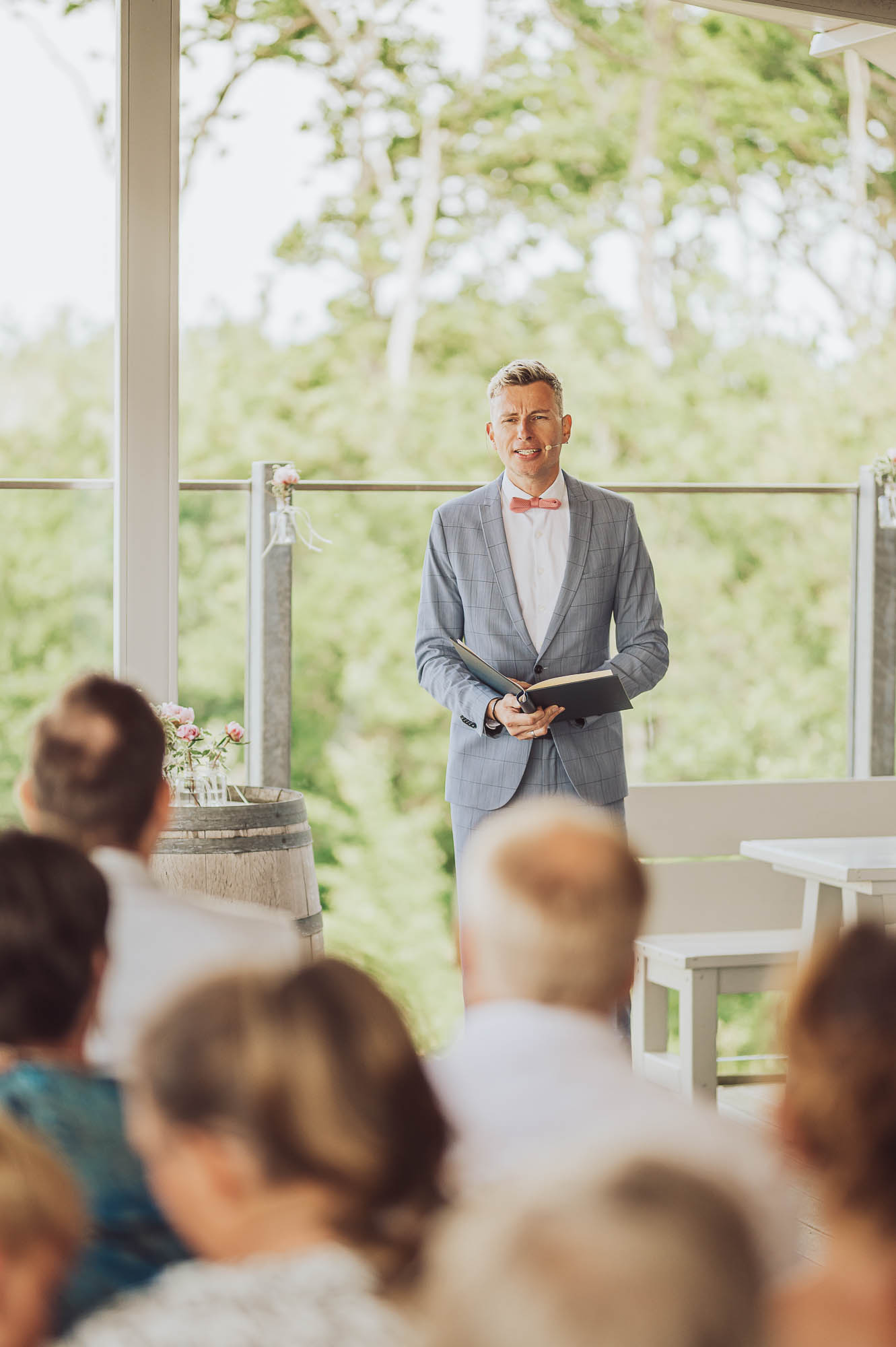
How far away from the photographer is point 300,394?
889 cm

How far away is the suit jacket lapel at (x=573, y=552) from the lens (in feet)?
10.8

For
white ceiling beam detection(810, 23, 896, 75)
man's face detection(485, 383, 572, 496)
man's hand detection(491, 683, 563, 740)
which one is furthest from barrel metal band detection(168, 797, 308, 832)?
white ceiling beam detection(810, 23, 896, 75)

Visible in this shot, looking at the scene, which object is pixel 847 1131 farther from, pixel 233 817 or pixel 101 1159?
pixel 233 817

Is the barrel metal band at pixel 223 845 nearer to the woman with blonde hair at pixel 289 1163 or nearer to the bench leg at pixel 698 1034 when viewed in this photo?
the bench leg at pixel 698 1034

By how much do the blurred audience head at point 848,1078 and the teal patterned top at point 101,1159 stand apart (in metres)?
0.48

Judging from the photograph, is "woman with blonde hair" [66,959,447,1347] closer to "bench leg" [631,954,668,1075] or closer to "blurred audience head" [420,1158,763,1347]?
"blurred audience head" [420,1158,763,1347]

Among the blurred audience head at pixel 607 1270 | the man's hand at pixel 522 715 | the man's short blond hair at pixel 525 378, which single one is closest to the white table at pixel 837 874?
the man's hand at pixel 522 715

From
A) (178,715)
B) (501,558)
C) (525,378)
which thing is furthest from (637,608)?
(178,715)

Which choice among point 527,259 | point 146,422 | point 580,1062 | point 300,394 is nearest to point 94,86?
point 146,422

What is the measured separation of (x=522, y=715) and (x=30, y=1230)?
224 centimetres

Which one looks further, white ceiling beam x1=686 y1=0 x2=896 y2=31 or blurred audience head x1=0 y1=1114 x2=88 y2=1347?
white ceiling beam x1=686 y1=0 x2=896 y2=31

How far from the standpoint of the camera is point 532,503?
3344 millimetres

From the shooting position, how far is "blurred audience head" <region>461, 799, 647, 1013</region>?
56.5 inches

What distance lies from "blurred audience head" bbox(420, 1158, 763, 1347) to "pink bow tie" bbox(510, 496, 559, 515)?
2690 mm
